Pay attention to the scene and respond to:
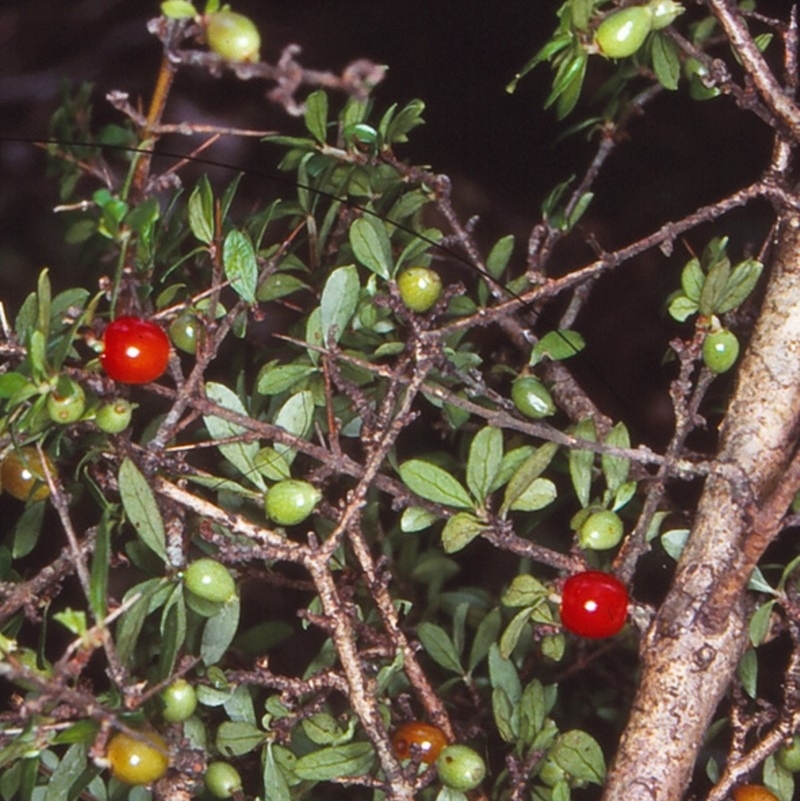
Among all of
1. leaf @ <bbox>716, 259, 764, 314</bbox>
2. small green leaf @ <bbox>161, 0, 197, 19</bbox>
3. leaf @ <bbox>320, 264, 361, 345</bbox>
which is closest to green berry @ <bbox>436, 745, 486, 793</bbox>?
leaf @ <bbox>320, 264, 361, 345</bbox>

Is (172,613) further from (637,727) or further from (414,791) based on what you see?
(637,727)

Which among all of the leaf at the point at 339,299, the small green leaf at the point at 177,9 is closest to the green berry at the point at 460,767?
the leaf at the point at 339,299

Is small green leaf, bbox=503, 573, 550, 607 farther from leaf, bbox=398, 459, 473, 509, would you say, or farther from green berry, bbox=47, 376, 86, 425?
green berry, bbox=47, 376, 86, 425

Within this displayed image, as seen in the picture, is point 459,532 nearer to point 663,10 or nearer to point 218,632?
Result: point 218,632

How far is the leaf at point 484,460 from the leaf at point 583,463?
118 millimetres

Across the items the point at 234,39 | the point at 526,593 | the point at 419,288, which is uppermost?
the point at 234,39

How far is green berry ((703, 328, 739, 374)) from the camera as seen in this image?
175 cm

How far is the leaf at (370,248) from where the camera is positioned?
1.79m

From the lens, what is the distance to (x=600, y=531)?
5.67 ft

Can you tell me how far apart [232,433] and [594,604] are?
57 centimetres

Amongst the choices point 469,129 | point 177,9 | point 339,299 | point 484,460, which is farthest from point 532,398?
point 469,129

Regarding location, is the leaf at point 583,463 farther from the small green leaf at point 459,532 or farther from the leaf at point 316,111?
the leaf at point 316,111

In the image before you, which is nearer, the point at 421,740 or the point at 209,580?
the point at 209,580

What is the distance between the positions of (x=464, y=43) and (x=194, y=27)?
4.29 feet
